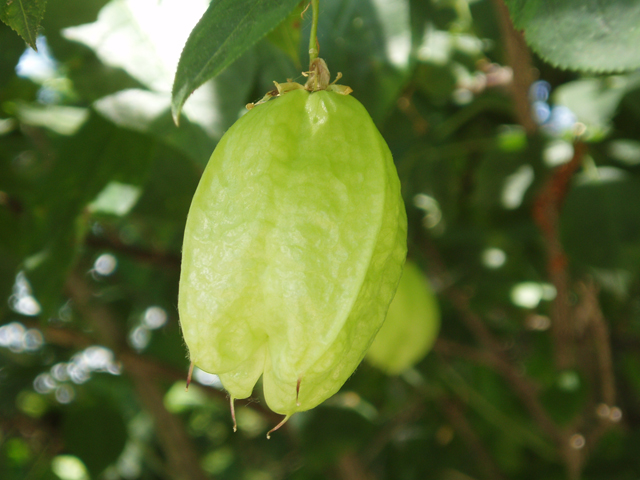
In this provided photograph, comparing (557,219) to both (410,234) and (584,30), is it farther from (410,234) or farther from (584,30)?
(584,30)

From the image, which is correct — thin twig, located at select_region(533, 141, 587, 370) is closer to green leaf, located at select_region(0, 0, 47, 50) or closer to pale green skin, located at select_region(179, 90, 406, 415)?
pale green skin, located at select_region(179, 90, 406, 415)

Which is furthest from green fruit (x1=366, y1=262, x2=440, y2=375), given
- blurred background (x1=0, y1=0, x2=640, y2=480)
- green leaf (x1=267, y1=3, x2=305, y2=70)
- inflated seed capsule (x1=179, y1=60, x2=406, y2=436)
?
inflated seed capsule (x1=179, y1=60, x2=406, y2=436)

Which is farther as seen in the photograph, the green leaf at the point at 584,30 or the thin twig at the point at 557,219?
the thin twig at the point at 557,219

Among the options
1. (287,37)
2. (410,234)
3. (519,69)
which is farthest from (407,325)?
(287,37)

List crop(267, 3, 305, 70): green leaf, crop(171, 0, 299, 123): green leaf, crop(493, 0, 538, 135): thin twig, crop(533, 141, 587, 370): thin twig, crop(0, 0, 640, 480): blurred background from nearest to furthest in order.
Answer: crop(171, 0, 299, 123): green leaf → crop(267, 3, 305, 70): green leaf → crop(0, 0, 640, 480): blurred background → crop(493, 0, 538, 135): thin twig → crop(533, 141, 587, 370): thin twig

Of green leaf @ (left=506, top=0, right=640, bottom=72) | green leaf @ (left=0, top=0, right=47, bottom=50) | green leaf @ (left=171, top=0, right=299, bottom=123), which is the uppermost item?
green leaf @ (left=0, top=0, right=47, bottom=50)

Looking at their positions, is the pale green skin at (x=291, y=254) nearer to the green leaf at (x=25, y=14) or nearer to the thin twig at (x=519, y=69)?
the green leaf at (x=25, y=14)

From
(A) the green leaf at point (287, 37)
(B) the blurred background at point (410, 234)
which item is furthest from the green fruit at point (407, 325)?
(A) the green leaf at point (287, 37)

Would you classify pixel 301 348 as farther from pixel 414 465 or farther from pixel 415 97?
pixel 414 465
